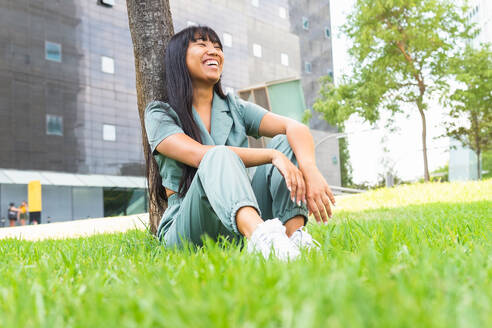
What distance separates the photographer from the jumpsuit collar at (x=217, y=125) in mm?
3109

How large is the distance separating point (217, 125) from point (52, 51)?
26.5m

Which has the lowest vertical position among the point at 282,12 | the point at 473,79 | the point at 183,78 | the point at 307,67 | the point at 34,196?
the point at 34,196

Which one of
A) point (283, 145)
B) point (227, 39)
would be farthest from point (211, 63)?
point (227, 39)

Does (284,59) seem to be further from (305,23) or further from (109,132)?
(109,132)

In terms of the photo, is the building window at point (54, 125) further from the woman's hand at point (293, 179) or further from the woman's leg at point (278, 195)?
the woman's hand at point (293, 179)

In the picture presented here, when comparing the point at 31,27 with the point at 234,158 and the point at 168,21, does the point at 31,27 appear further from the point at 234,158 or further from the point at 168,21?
the point at 234,158

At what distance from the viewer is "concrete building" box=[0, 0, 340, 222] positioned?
81.7 ft

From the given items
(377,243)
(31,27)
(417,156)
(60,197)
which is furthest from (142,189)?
(377,243)

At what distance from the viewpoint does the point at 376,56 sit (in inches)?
655

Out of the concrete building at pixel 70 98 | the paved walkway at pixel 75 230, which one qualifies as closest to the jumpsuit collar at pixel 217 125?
the paved walkway at pixel 75 230

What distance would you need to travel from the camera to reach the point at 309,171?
2.73 m

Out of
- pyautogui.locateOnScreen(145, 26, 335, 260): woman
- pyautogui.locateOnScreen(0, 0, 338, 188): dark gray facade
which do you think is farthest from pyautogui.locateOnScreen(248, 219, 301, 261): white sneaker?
pyautogui.locateOnScreen(0, 0, 338, 188): dark gray facade

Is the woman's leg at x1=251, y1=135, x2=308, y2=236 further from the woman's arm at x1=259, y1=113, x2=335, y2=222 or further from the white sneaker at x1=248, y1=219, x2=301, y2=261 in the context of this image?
the white sneaker at x1=248, y1=219, x2=301, y2=261

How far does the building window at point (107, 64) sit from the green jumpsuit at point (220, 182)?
27.6 m
